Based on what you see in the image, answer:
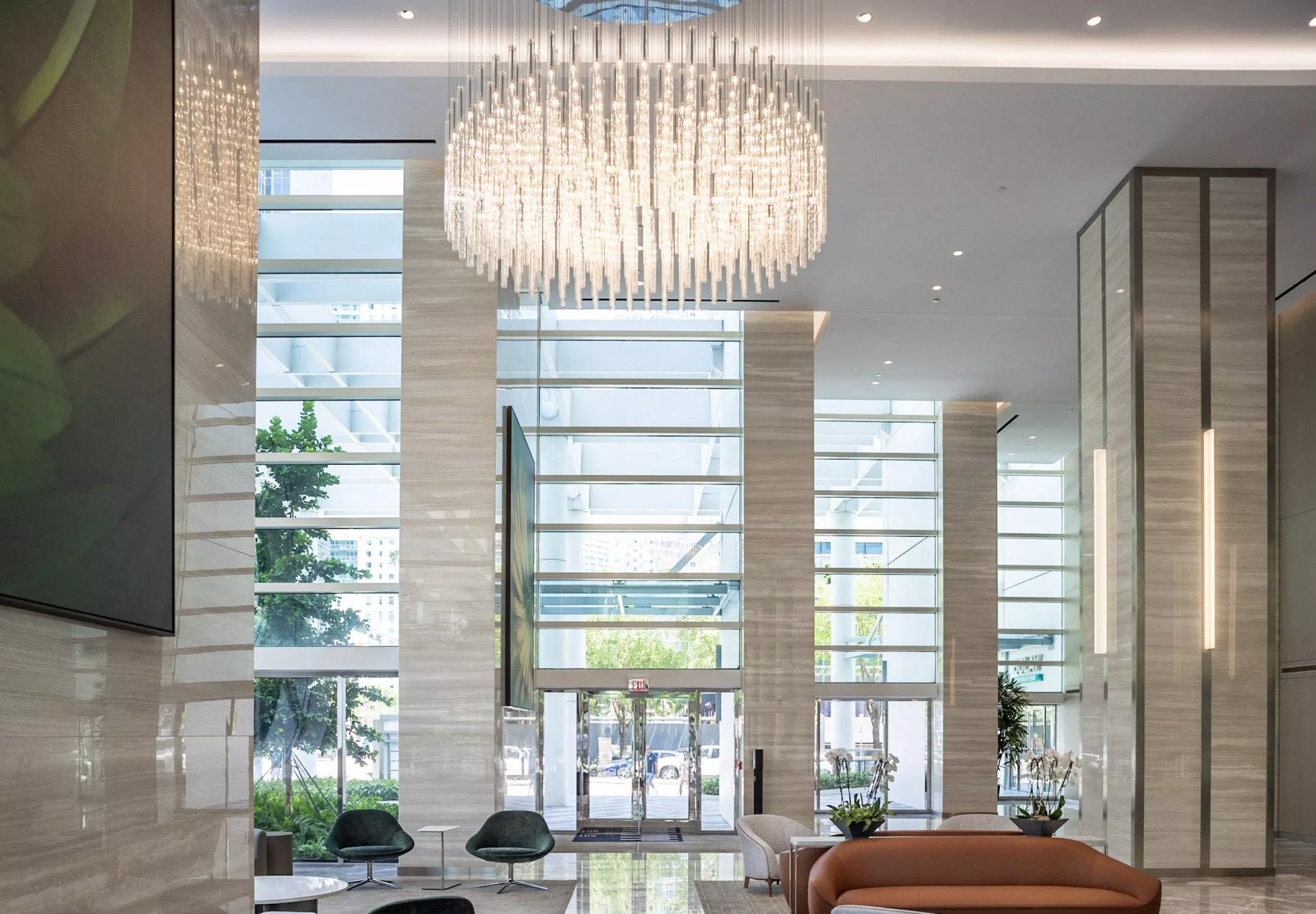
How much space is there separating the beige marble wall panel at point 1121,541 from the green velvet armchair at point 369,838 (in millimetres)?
6467

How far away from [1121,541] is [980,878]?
3.78 meters

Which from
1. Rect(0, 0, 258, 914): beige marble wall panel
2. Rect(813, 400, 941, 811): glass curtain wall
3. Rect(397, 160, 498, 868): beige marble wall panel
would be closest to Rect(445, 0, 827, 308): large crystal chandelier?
Rect(0, 0, 258, 914): beige marble wall panel

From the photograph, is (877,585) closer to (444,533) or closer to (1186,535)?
(1186,535)

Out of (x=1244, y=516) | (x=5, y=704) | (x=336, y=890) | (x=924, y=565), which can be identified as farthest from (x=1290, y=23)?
(x=924, y=565)

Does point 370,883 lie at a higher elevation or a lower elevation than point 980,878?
lower

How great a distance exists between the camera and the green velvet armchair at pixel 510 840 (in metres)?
11.7

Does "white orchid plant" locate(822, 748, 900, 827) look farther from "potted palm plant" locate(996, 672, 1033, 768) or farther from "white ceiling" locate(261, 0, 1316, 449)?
"potted palm plant" locate(996, 672, 1033, 768)

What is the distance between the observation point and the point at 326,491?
1484 centimetres

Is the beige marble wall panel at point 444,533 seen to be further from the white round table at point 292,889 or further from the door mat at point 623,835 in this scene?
the door mat at point 623,835

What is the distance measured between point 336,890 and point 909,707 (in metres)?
16.9

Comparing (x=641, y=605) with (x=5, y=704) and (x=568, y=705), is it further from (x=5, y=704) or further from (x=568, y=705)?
(x=5, y=704)

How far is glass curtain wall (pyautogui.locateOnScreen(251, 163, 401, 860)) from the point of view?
14.5 meters

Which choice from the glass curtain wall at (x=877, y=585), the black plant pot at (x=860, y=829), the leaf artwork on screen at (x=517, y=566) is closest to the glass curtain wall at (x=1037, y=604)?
the glass curtain wall at (x=877, y=585)

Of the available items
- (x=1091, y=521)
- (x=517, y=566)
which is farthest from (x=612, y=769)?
(x=1091, y=521)
